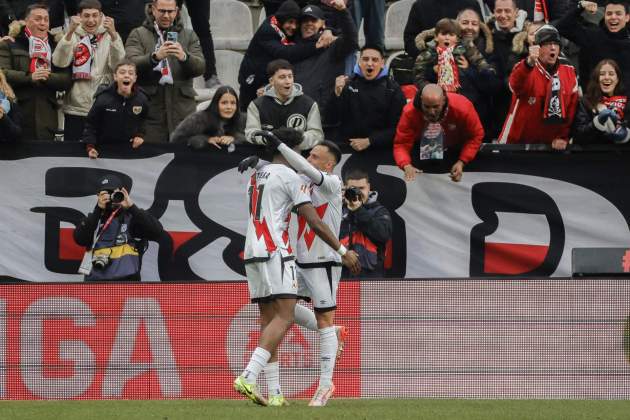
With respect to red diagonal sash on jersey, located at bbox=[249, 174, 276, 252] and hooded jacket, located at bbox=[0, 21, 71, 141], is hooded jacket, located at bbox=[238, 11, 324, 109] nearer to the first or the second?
hooded jacket, located at bbox=[0, 21, 71, 141]

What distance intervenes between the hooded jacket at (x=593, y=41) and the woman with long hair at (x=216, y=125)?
142 inches

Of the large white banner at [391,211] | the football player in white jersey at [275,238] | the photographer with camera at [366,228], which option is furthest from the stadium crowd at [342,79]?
the football player in white jersey at [275,238]

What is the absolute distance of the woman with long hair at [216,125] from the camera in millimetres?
13219

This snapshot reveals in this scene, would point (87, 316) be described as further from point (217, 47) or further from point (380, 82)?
point (217, 47)

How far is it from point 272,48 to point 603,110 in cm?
394

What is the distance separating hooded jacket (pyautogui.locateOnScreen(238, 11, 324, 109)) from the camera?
47.7ft

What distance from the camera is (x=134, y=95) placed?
13297 mm

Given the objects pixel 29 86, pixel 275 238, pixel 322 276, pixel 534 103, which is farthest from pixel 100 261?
pixel 534 103

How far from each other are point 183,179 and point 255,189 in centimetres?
345

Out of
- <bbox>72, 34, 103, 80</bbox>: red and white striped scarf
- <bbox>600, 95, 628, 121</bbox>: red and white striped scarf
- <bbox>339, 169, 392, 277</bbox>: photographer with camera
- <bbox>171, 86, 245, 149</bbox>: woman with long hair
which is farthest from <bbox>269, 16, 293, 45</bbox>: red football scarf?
<bbox>600, 95, 628, 121</bbox>: red and white striped scarf

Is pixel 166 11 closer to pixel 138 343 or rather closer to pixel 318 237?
pixel 138 343

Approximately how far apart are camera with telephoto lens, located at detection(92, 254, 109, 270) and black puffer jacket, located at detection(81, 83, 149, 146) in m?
1.30

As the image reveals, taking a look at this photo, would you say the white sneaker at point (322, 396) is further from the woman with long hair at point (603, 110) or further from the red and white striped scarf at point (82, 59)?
the red and white striped scarf at point (82, 59)

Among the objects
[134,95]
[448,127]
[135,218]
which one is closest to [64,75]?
[134,95]
